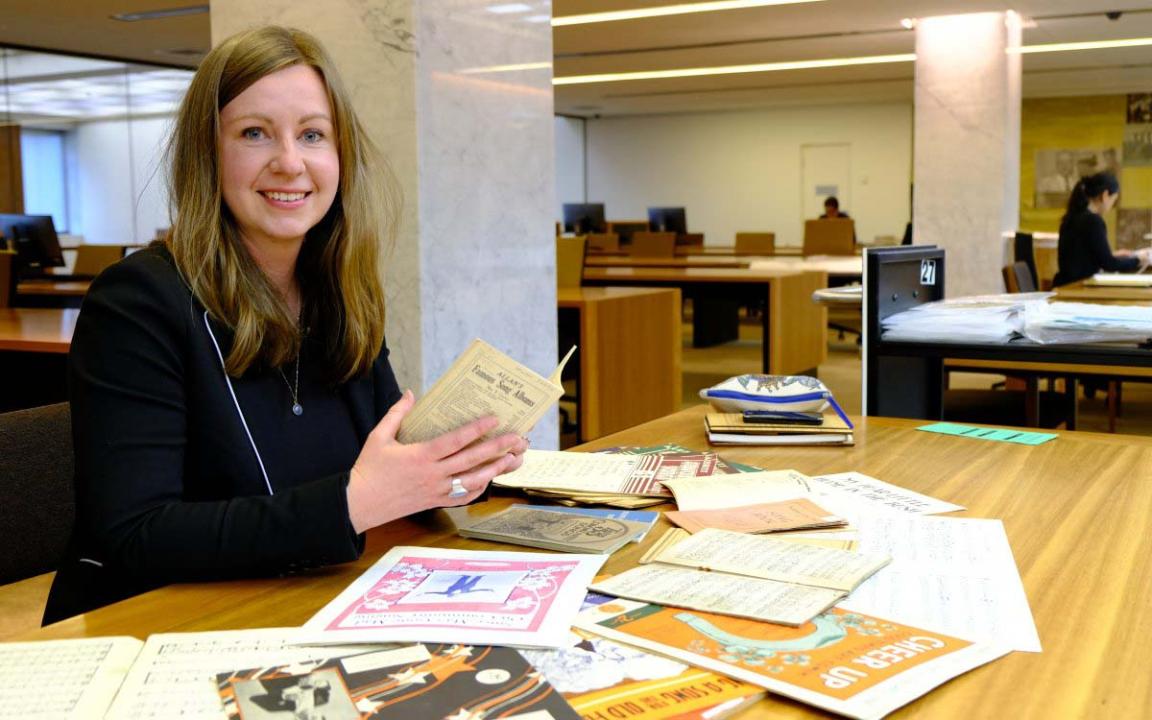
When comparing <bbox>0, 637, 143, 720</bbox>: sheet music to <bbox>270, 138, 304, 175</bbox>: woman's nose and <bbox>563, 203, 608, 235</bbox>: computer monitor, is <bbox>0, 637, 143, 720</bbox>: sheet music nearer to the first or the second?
<bbox>270, 138, 304, 175</bbox>: woman's nose

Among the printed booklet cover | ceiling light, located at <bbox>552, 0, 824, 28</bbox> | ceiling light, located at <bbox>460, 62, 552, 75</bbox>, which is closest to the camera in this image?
the printed booklet cover

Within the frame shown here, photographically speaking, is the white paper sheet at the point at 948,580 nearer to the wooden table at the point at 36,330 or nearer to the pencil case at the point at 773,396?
the pencil case at the point at 773,396

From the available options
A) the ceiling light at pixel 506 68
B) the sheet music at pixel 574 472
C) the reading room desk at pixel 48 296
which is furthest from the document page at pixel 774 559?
the reading room desk at pixel 48 296

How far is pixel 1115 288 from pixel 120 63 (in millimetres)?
9191

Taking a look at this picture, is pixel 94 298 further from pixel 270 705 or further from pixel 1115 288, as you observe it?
pixel 1115 288

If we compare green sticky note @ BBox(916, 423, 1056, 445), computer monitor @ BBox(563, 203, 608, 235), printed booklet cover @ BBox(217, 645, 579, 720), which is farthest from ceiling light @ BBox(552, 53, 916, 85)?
printed booklet cover @ BBox(217, 645, 579, 720)

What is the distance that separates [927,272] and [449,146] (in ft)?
3.98

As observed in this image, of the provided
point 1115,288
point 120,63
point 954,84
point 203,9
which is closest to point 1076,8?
point 954,84

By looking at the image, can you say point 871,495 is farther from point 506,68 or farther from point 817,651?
point 506,68

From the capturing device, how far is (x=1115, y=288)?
511cm

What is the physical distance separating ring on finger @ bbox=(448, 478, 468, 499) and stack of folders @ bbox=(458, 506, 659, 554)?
0.37ft

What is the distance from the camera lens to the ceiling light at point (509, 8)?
9.61ft

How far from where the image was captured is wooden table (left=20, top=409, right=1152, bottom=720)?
35.4 inches

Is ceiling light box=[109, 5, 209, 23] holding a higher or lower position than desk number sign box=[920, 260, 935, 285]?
higher
